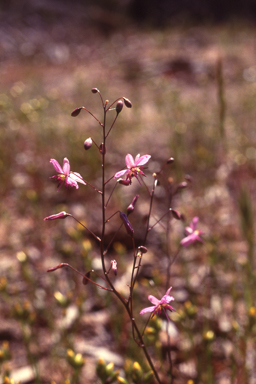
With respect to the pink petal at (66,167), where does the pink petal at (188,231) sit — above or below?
below

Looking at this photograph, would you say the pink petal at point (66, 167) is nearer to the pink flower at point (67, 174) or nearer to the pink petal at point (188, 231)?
the pink flower at point (67, 174)

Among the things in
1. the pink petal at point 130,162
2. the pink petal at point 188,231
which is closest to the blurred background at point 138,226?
the pink petal at point 188,231

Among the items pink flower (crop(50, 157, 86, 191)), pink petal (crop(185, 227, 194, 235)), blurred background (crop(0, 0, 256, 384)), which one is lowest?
blurred background (crop(0, 0, 256, 384))

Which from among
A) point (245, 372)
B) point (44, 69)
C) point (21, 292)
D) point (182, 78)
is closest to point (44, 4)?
point (44, 69)

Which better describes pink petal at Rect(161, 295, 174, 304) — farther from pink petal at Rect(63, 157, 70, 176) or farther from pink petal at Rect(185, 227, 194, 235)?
pink petal at Rect(63, 157, 70, 176)

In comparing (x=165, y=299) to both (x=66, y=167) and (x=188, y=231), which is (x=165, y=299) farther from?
(x=66, y=167)

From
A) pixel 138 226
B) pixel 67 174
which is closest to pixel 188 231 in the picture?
pixel 67 174

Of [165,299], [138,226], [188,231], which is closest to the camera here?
[165,299]

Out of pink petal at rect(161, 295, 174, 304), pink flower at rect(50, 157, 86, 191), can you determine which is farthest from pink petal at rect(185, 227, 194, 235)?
pink flower at rect(50, 157, 86, 191)
